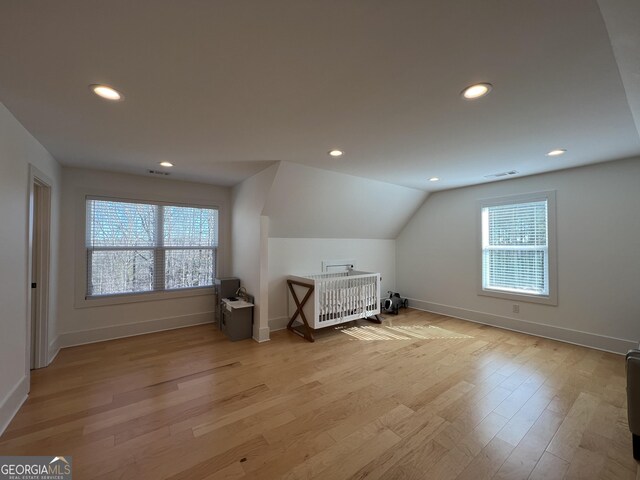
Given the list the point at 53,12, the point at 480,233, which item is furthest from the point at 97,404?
the point at 480,233

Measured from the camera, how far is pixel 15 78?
60.4 inches

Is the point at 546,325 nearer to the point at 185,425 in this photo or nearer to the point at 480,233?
the point at 480,233

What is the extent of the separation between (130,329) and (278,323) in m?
2.06

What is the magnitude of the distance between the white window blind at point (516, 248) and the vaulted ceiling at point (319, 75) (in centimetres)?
127

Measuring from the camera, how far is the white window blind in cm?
372

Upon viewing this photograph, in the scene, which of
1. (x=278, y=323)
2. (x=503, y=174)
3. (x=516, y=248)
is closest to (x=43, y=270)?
(x=278, y=323)

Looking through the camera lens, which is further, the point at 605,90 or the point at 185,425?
the point at 185,425

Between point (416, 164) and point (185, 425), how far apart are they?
3414 mm

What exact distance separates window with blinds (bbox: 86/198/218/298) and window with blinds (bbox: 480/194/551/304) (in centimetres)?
454

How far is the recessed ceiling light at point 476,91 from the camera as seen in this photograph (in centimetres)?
161

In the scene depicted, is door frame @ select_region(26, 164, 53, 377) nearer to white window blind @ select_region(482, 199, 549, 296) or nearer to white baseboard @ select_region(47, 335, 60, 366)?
white baseboard @ select_region(47, 335, 60, 366)

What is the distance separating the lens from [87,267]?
3445mm

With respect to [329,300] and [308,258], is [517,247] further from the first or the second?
[308,258]

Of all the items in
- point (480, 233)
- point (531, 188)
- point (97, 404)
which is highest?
point (531, 188)
